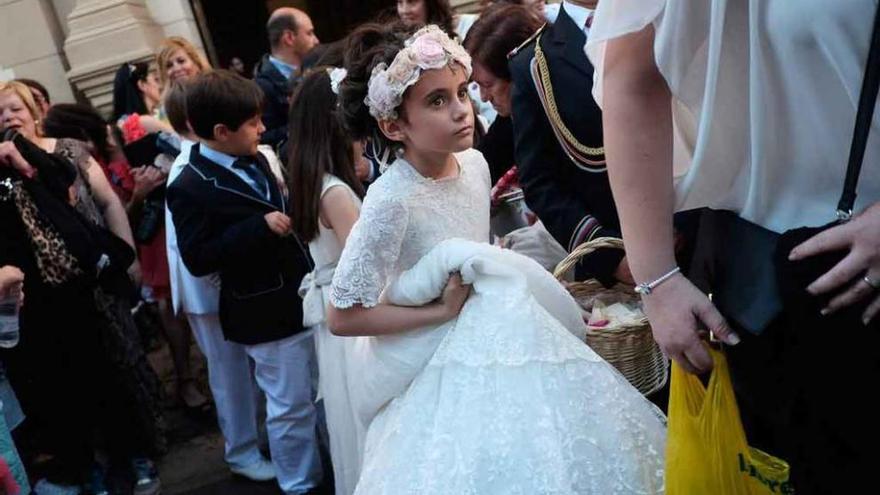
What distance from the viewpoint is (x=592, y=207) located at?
2.16 metres

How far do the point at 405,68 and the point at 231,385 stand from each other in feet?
7.77

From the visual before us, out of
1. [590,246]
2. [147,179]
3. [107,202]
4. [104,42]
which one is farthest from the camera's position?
[104,42]

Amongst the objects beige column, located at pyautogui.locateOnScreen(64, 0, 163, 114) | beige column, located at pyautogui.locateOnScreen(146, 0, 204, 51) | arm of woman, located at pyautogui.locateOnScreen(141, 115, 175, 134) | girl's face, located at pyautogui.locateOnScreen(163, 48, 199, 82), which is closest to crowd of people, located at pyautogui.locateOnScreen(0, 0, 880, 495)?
arm of woman, located at pyautogui.locateOnScreen(141, 115, 175, 134)

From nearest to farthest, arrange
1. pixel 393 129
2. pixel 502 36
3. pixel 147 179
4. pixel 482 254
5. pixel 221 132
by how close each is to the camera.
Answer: pixel 482 254
pixel 393 129
pixel 502 36
pixel 221 132
pixel 147 179

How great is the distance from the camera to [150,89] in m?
5.89

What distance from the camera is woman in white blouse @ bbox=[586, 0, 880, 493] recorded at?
113cm

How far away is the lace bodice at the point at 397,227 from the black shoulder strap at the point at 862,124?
3.79 ft

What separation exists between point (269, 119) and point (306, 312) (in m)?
2.17

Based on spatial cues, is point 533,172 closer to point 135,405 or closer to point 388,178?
point 388,178

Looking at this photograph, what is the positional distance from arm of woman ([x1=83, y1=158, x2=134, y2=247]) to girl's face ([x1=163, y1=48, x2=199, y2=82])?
1.18 meters

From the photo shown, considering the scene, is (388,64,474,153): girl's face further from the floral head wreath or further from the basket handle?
the basket handle

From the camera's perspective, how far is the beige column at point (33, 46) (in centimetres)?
720

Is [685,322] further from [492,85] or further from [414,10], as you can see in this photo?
[414,10]

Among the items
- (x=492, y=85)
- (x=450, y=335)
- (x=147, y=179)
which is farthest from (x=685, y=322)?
(x=147, y=179)
